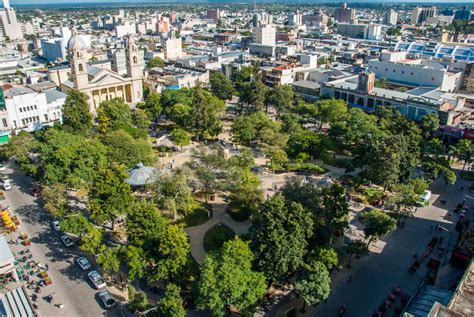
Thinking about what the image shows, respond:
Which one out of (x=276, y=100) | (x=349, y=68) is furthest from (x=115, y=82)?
(x=349, y=68)

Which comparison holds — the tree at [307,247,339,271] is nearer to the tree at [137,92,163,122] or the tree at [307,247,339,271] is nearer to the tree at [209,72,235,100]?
the tree at [137,92,163,122]

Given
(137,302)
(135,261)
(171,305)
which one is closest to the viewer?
(171,305)

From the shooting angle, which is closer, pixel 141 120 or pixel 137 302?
pixel 137 302

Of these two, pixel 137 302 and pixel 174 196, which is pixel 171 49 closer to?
pixel 174 196

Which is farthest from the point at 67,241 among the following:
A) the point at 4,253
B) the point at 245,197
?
the point at 245,197

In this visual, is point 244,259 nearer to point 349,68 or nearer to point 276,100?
point 276,100

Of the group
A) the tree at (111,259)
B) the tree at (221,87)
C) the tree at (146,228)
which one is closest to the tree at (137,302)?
the tree at (111,259)

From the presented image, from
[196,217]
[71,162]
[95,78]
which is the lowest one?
[196,217]

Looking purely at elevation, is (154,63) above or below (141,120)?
above
